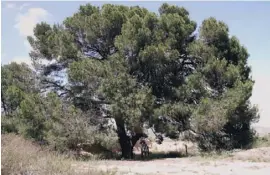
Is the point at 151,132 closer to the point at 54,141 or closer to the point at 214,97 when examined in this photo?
the point at 214,97

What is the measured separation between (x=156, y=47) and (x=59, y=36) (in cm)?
633

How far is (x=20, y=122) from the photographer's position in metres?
24.4

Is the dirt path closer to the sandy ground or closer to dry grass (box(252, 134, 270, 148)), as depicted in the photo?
the sandy ground

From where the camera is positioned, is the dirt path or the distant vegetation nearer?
the dirt path

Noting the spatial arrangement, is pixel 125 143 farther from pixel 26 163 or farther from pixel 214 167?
pixel 26 163

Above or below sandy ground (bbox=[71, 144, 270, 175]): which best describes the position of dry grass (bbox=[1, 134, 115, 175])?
above

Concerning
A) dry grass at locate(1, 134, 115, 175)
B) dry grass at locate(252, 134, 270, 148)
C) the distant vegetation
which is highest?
the distant vegetation

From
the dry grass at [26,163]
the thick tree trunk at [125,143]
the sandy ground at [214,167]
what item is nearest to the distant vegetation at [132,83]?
the thick tree trunk at [125,143]

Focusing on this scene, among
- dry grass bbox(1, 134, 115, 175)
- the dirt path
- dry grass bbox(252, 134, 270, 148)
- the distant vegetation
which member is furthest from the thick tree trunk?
dry grass bbox(1, 134, 115, 175)

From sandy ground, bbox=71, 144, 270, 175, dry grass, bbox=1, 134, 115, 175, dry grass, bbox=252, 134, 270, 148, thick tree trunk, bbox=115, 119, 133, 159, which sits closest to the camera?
dry grass, bbox=1, 134, 115, 175

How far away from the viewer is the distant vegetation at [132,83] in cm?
2252

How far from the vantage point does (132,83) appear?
2272 cm

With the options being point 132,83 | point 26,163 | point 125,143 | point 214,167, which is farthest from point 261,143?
point 26,163

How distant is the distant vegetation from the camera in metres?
22.5
